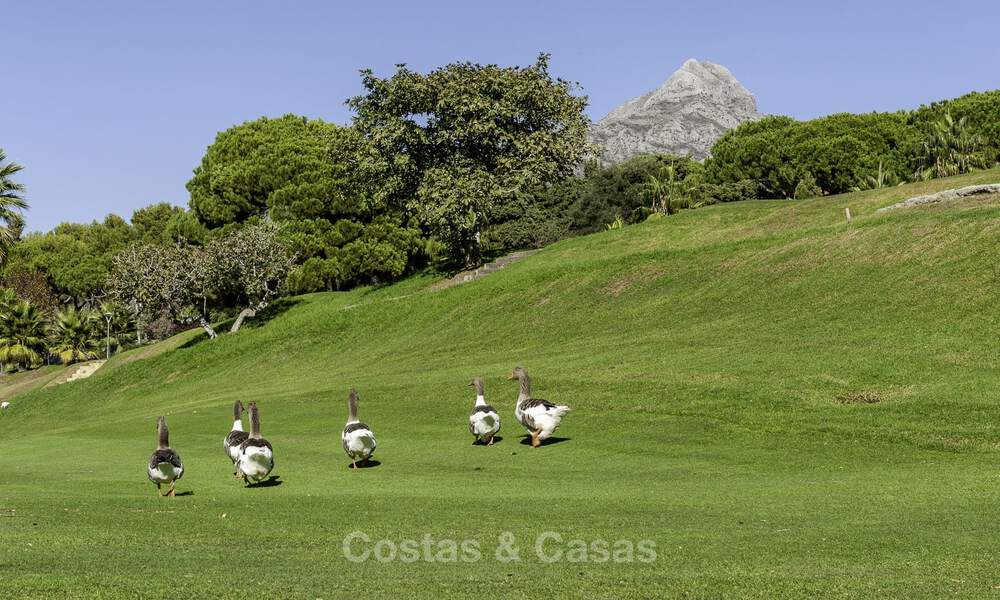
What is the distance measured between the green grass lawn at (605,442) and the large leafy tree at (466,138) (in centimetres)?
994

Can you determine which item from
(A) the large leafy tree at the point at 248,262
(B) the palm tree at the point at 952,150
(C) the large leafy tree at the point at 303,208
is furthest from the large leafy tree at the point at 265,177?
(B) the palm tree at the point at 952,150

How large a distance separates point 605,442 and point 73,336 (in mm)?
89035

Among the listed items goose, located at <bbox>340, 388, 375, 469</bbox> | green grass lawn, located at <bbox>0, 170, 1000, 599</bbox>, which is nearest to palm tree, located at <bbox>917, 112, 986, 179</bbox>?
green grass lawn, located at <bbox>0, 170, 1000, 599</bbox>

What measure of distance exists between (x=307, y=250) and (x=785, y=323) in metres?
67.1

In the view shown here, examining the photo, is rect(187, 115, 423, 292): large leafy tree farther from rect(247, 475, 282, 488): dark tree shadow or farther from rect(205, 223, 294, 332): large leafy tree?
rect(247, 475, 282, 488): dark tree shadow

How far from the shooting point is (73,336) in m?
101

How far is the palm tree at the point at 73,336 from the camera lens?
101 m

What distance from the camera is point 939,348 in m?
34.9

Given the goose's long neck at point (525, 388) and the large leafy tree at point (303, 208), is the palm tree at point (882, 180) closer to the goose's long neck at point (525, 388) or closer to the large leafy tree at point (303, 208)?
the large leafy tree at point (303, 208)

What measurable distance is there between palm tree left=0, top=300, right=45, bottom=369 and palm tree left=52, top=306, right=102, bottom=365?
2.52 metres

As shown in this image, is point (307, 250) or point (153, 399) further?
point (307, 250)

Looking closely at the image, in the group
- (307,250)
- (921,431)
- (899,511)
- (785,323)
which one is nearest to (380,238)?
(307,250)

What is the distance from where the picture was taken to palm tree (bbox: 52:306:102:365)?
101 metres

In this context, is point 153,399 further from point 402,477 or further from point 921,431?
point 921,431
